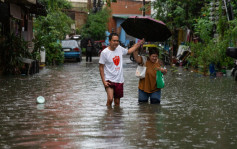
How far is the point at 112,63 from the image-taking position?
981cm

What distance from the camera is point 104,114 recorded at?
9.44 m

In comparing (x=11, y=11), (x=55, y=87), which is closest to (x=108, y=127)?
(x=55, y=87)

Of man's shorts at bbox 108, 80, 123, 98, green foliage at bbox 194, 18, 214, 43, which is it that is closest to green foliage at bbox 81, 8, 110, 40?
green foliage at bbox 194, 18, 214, 43

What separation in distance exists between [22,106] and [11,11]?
9.67m

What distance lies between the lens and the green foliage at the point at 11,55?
818 inches

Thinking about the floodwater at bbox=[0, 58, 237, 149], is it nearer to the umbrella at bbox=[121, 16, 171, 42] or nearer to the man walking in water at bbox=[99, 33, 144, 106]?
the man walking in water at bbox=[99, 33, 144, 106]

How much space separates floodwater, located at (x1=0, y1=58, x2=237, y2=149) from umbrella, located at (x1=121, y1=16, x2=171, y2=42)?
56.9 inches

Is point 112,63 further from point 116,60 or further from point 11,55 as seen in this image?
point 11,55

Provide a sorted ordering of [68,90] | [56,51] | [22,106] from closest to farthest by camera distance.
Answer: [22,106] → [68,90] → [56,51]

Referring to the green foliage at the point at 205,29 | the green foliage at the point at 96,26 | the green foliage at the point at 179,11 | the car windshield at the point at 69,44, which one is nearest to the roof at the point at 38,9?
the green foliage at the point at 205,29

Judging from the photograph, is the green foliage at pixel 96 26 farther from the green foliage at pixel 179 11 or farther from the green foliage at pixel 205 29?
the green foliage at pixel 205 29

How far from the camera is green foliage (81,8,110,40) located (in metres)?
52.8

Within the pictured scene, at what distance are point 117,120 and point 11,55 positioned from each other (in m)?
12.9

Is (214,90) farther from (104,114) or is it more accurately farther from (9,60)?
(9,60)
